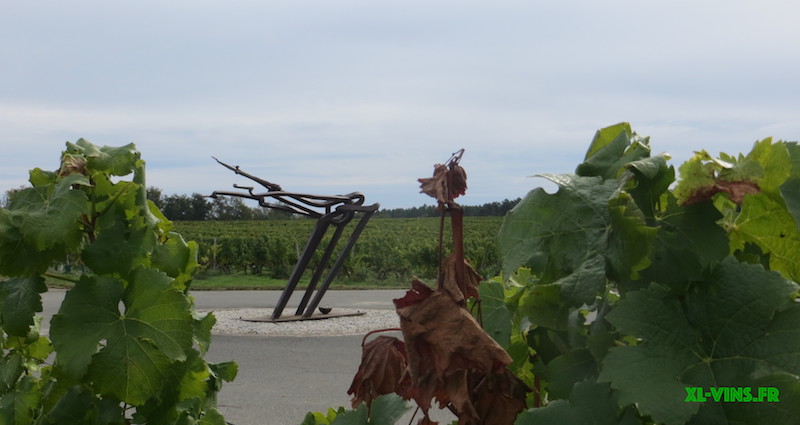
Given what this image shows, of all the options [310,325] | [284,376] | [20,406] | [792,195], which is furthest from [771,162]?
[310,325]

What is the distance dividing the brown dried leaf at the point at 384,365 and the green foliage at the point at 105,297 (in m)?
0.49

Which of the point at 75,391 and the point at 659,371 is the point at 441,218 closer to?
the point at 659,371

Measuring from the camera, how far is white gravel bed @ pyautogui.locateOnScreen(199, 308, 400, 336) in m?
8.94

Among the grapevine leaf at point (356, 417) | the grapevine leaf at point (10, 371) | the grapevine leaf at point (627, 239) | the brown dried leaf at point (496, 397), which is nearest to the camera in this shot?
the grapevine leaf at point (627, 239)

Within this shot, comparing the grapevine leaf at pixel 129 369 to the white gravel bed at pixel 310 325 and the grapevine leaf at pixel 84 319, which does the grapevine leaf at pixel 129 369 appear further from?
the white gravel bed at pixel 310 325

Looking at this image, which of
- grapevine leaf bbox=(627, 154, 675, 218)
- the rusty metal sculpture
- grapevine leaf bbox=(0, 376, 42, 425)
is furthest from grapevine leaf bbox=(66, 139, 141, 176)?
the rusty metal sculpture

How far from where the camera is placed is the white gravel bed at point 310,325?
29.3 ft

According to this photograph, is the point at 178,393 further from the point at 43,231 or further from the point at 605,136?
the point at 605,136

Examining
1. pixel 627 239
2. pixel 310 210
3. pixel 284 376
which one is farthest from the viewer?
pixel 310 210

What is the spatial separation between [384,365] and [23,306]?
0.78 metres

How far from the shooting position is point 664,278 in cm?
51

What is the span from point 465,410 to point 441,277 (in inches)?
3.9

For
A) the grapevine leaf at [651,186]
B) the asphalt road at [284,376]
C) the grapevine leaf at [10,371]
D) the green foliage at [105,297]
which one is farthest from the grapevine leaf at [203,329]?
the asphalt road at [284,376]

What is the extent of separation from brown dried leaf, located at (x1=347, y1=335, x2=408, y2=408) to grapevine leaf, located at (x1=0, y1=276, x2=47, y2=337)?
73 centimetres
